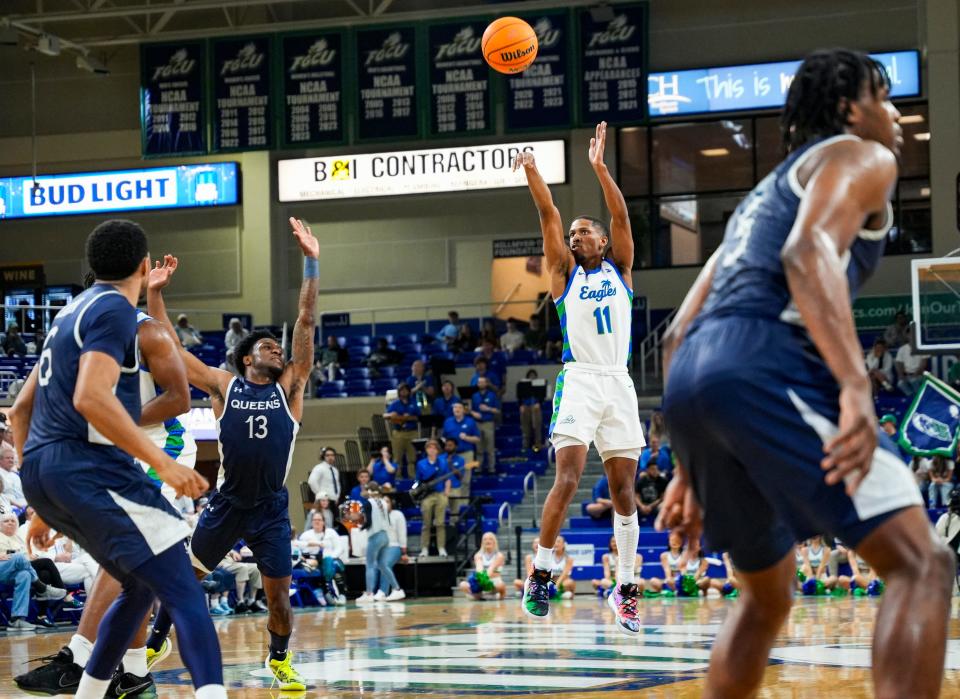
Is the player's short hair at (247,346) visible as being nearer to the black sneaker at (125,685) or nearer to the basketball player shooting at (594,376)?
the basketball player shooting at (594,376)

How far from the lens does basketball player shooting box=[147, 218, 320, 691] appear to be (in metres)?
7.20

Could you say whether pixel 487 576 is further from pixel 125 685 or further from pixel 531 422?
pixel 125 685

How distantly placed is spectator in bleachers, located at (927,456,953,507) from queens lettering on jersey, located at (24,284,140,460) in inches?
545

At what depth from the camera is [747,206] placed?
3.63 meters

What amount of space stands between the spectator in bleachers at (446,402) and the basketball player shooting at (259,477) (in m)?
15.1

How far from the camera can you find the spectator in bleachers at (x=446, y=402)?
2262 cm

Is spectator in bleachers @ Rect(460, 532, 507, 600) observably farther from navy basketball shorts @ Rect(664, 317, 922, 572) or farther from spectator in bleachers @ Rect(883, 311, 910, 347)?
navy basketball shorts @ Rect(664, 317, 922, 572)

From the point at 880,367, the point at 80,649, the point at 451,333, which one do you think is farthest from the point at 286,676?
the point at 451,333

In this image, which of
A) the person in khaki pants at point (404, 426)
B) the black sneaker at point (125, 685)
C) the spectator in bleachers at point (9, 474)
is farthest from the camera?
the person in khaki pants at point (404, 426)

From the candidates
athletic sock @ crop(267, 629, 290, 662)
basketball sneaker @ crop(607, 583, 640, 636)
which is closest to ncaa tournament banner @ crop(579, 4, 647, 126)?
basketball sneaker @ crop(607, 583, 640, 636)

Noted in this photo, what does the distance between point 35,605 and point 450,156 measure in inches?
588

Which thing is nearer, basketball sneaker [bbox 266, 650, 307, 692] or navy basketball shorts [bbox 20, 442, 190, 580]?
navy basketball shorts [bbox 20, 442, 190, 580]

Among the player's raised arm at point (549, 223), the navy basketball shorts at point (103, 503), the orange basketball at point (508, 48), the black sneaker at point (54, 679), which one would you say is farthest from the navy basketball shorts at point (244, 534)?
the orange basketball at point (508, 48)

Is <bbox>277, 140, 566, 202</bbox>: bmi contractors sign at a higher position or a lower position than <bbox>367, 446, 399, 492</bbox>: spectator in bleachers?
higher
